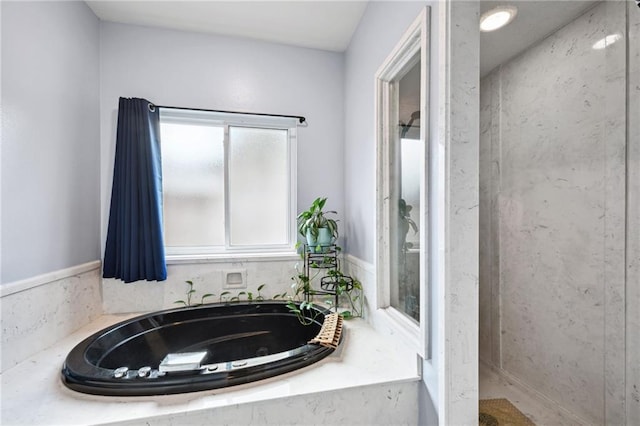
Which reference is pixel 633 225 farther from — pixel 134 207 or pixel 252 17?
pixel 134 207

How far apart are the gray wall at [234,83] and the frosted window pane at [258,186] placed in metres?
0.17

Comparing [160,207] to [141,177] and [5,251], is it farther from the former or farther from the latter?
[5,251]

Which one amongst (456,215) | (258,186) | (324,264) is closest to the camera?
(456,215)

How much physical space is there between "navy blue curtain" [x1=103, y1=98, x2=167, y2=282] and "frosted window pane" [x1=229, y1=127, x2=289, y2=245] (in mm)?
528

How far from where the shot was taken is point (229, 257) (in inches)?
81.4

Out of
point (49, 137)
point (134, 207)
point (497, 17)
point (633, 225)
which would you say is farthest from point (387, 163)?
point (49, 137)

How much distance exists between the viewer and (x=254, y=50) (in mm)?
2135

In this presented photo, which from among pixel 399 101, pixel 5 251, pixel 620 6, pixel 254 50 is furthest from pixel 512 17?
pixel 5 251

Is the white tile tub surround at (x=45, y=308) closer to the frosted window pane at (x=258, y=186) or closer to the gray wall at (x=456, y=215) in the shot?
the frosted window pane at (x=258, y=186)

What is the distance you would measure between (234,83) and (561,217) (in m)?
2.33

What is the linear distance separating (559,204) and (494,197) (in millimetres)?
449

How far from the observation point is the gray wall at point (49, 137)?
127 cm

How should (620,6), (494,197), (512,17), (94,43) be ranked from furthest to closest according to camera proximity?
(494,197)
(94,43)
(512,17)
(620,6)

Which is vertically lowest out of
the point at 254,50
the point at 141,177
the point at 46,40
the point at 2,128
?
the point at 141,177
